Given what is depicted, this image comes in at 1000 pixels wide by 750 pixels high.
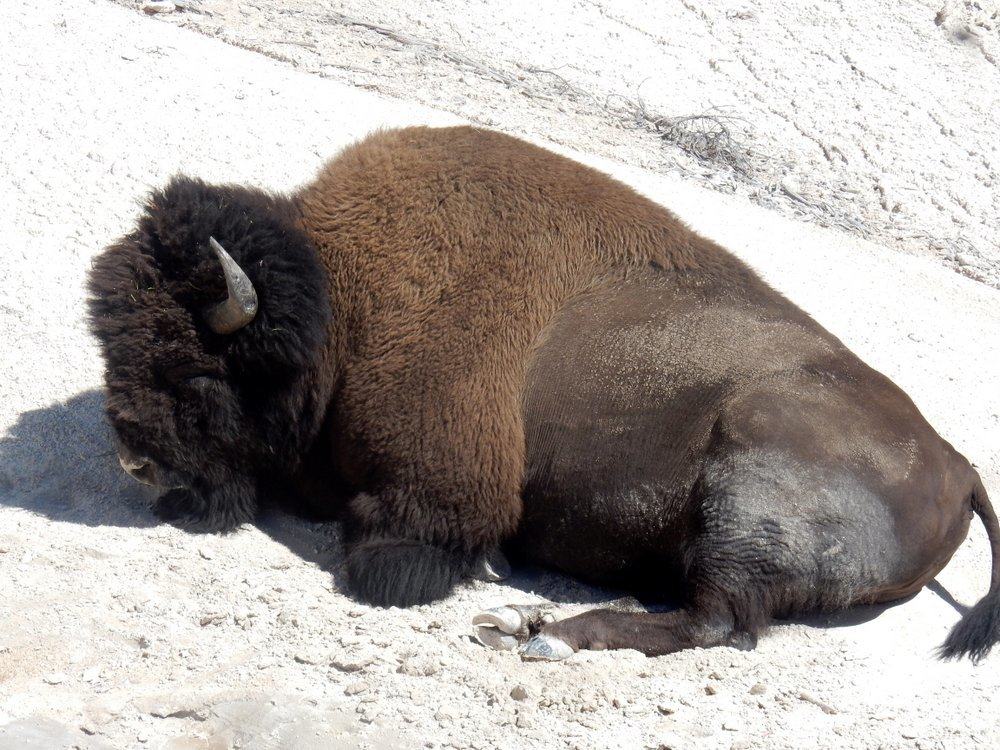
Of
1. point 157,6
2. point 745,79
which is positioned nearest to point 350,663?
point 157,6

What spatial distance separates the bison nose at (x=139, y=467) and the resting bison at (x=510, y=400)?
0.02 metres

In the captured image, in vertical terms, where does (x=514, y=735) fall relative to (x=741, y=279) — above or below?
below

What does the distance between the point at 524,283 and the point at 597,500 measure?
0.86 m

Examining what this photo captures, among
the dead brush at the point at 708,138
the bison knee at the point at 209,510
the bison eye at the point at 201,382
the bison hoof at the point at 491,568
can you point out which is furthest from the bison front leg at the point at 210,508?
the dead brush at the point at 708,138

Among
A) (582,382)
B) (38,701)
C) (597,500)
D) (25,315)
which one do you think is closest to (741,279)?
(582,382)

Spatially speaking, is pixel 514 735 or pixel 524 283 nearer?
pixel 514 735

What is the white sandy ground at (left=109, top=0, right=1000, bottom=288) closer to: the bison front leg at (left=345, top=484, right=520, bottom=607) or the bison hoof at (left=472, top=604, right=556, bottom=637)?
the bison front leg at (left=345, top=484, right=520, bottom=607)

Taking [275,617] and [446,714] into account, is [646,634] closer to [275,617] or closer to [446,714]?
[446,714]

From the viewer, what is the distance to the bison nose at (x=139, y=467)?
4.12 meters

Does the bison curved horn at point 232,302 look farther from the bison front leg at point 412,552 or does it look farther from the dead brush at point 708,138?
the dead brush at point 708,138

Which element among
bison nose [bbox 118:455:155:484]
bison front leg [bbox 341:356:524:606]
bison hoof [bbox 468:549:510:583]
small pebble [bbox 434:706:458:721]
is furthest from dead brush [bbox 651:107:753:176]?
small pebble [bbox 434:706:458:721]

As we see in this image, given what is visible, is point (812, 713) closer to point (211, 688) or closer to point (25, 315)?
point (211, 688)

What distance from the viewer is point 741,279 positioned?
4.34 metres

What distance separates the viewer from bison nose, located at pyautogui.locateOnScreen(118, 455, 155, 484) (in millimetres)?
4117
